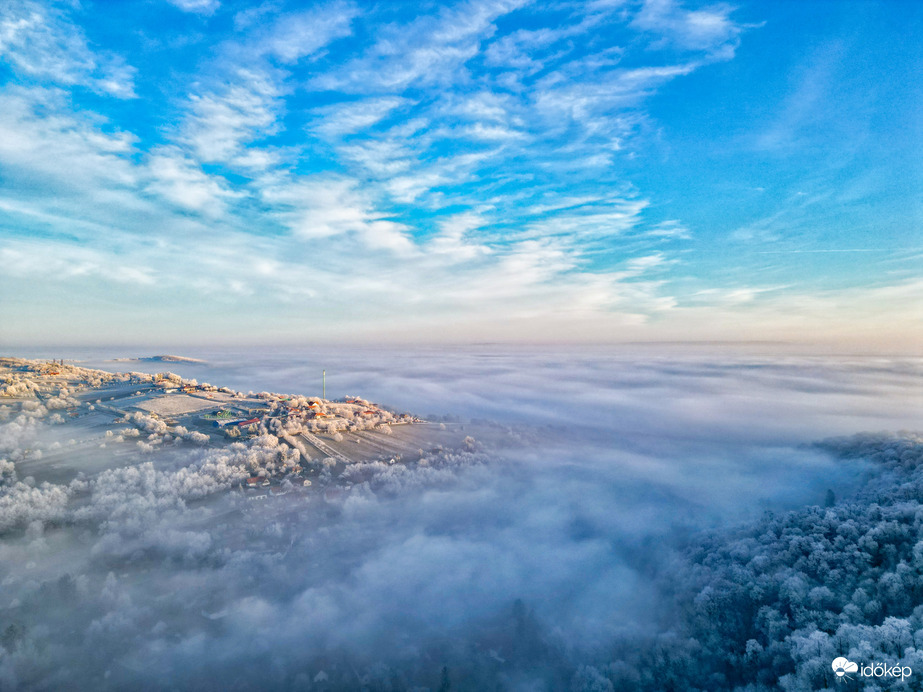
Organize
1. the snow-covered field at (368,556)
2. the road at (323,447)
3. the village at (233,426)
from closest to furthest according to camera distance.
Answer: the snow-covered field at (368,556)
the village at (233,426)
the road at (323,447)

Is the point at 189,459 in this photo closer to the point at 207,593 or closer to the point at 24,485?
the point at 24,485

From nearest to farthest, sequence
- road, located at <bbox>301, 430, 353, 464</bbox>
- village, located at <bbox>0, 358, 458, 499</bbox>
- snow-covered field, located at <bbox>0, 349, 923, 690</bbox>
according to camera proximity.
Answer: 1. snow-covered field, located at <bbox>0, 349, 923, 690</bbox>
2. village, located at <bbox>0, 358, 458, 499</bbox>
3. road, located at <bbox>301, 430, 353, 464</bbox>

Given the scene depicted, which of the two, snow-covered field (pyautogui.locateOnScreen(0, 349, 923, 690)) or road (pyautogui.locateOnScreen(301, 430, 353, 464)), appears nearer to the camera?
snow-covered field (pyautogui.locateOnScreen(0, 349, 923, 690))

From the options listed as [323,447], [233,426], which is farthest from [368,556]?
[233,426]

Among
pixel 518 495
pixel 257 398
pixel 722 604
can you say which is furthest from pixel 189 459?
pixel 722 604

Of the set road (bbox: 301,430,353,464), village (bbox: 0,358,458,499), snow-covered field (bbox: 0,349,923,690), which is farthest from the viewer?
road (bbox: 301,430,353,464)

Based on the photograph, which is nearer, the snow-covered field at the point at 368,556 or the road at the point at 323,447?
the snow-covered field at the point at 368,556

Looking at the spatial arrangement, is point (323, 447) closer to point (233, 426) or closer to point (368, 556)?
point (233, 426)

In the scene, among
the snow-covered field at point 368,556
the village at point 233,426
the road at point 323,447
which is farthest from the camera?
the road at point 323,447
